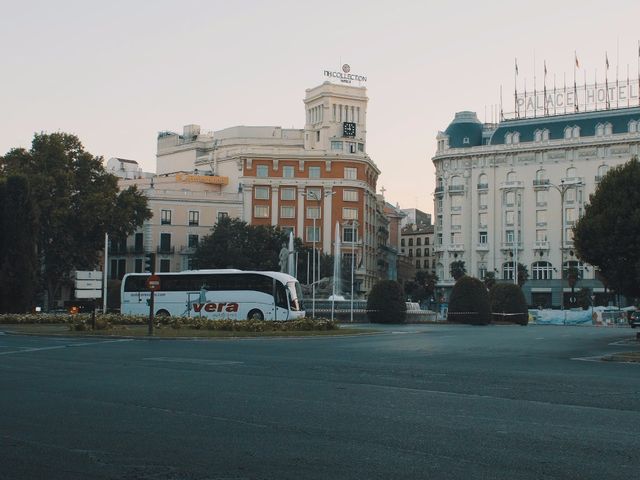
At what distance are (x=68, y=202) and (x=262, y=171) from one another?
3797 cm

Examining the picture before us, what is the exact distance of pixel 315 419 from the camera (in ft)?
38.8

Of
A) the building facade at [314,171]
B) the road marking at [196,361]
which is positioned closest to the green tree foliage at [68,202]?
the building facade at [314,171]

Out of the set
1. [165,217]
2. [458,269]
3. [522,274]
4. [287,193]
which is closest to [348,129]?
[287,193]

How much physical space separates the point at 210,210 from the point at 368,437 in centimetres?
9670

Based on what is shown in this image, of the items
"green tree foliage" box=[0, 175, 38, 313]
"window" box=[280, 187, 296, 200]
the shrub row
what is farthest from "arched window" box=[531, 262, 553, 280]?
the shrub row

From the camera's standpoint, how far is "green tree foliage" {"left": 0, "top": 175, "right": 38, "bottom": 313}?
5222 cm

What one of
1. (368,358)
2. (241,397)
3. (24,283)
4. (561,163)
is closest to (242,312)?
(24,283)

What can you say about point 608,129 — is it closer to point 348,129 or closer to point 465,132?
point 465,132

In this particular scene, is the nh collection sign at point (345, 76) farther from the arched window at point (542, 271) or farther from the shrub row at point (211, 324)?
the shrub row at point (211, 324)

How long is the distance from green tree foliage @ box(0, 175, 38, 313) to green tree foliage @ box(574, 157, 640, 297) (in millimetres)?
31657

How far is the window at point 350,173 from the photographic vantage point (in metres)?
110

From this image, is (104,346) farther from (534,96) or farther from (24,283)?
(534,96)

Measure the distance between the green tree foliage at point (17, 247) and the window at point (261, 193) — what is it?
5609 cm

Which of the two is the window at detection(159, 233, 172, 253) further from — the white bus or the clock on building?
the white bus
